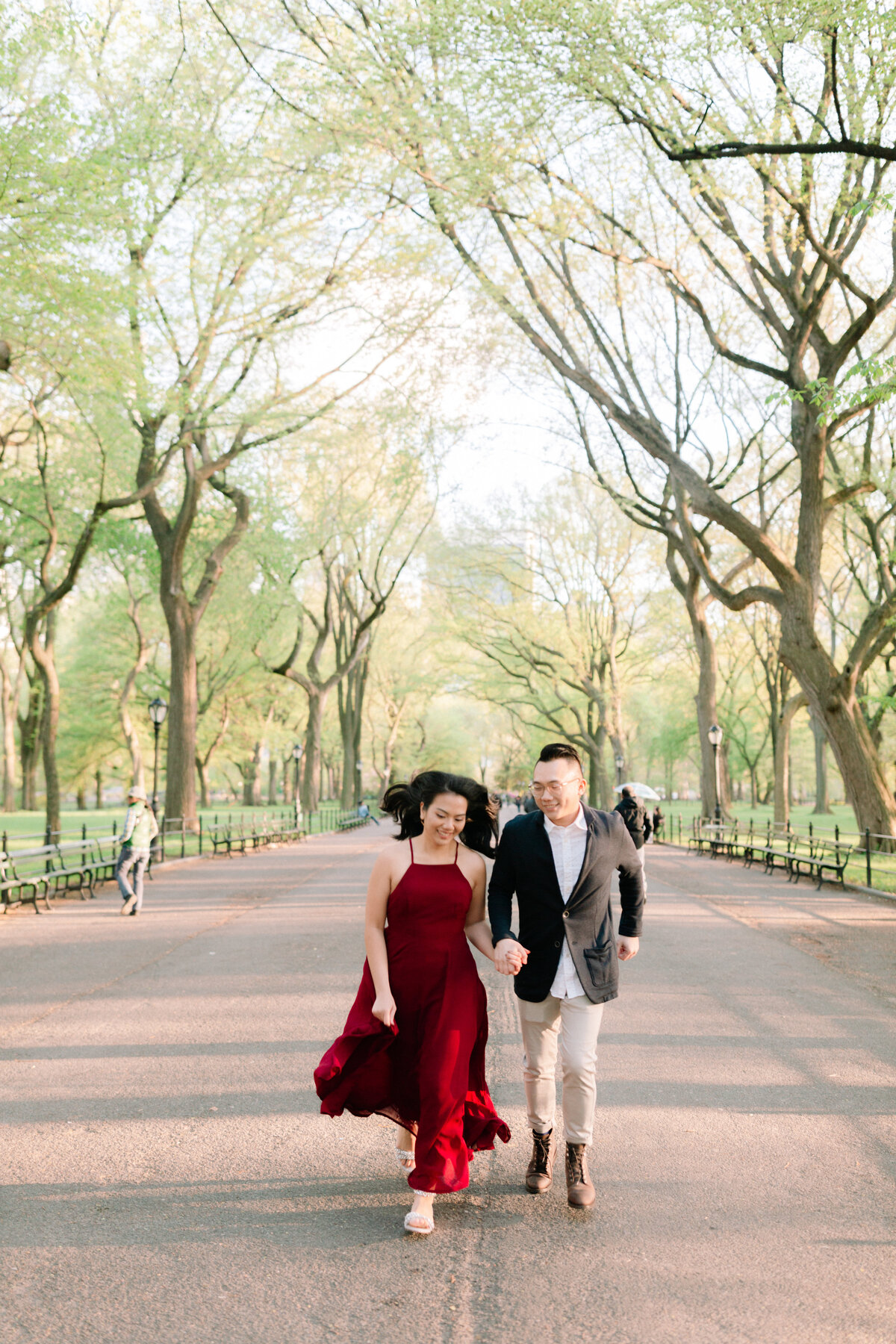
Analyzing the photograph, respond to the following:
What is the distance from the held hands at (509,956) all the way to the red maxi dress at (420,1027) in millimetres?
165

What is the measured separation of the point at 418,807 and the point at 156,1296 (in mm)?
2065

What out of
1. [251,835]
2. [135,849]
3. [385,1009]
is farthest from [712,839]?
[385,1009]

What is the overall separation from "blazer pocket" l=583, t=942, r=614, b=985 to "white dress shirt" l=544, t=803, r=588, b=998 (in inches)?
2.8

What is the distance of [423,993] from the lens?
4.44m

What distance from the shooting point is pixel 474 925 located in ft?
15.3

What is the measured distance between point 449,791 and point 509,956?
0.70m

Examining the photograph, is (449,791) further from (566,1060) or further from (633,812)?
(633,812)

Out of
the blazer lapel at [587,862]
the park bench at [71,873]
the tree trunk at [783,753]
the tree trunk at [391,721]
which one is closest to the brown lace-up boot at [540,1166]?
the blazer lapel at [587,862]

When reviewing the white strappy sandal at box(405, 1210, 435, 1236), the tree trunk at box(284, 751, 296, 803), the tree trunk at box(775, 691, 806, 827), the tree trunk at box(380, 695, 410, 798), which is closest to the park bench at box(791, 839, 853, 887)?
the white strappy sandal at box(405, 1210, 435, 1236)

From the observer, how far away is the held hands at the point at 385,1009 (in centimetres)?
434

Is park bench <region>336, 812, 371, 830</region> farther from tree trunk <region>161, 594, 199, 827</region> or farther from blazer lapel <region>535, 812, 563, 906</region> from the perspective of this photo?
blazer lapel <region>535, 812, 563, 906</region>

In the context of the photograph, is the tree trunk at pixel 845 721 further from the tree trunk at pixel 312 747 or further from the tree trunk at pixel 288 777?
the tree trunk at pixel 288 777

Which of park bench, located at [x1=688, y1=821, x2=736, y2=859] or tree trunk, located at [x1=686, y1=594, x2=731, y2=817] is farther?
tree trunk, located at [x1=686, y1=594, x2=731, y2=817]

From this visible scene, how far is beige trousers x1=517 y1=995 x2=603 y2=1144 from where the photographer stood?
4500mm
